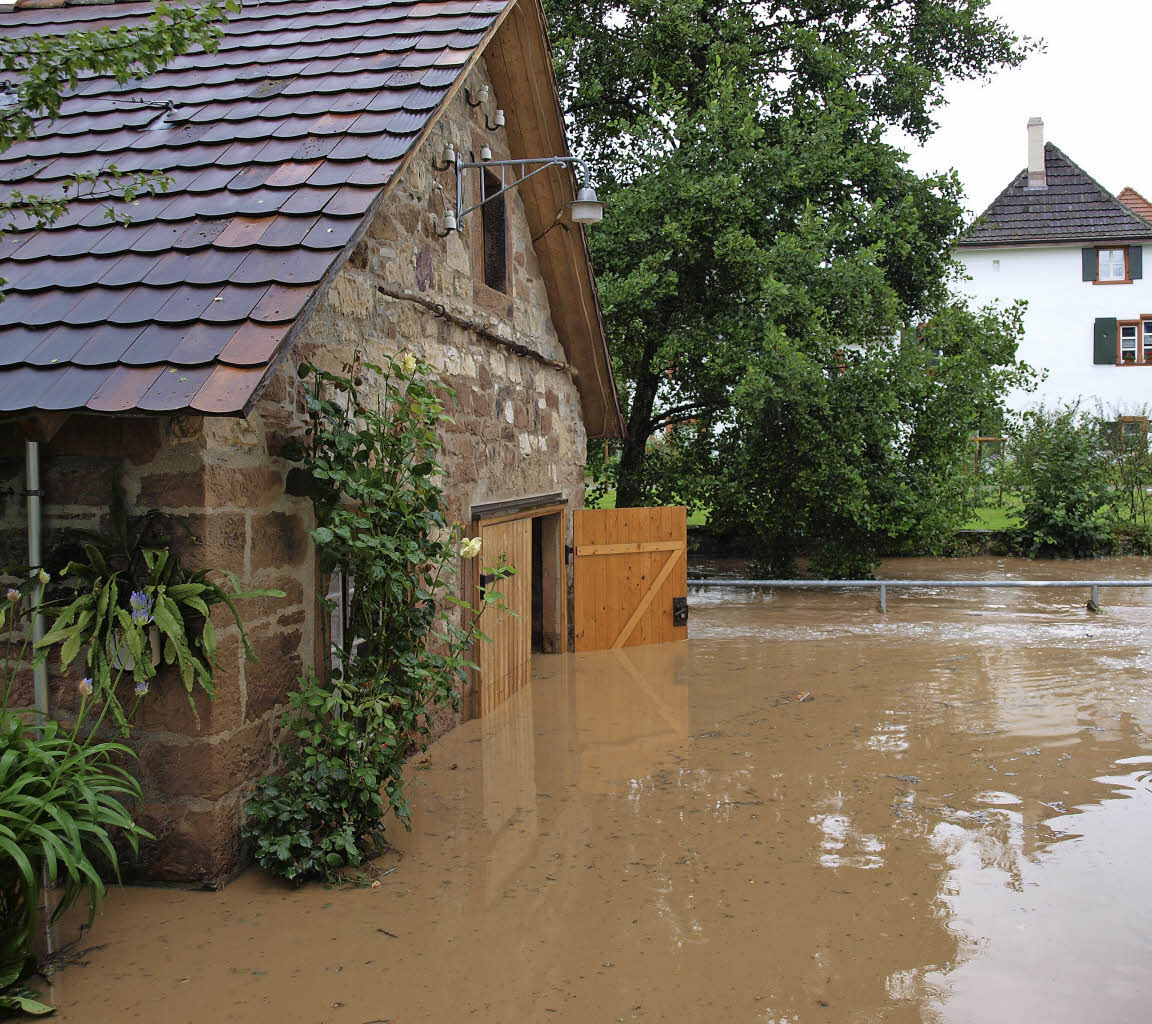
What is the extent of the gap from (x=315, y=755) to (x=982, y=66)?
16.5m

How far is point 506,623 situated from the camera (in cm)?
852

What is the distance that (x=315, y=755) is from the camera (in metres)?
4.81

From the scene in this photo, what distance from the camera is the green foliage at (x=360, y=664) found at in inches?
188

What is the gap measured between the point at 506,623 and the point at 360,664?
329 cm

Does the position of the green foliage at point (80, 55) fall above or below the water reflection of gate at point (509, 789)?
above

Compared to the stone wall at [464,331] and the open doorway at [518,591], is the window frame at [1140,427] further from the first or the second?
the open doorway at [518,591]

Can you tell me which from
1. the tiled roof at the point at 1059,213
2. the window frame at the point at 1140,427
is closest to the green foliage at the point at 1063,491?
the window frame at the point at 1140,427

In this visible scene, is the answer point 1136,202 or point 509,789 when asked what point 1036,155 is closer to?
point 1136,202

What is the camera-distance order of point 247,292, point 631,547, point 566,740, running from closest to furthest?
point 247,292
point 566,740
point 631,547

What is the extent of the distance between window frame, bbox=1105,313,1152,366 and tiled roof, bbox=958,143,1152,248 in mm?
2056

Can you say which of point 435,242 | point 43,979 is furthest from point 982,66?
point 43,979

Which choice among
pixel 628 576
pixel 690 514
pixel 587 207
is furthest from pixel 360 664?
pixel 690 514

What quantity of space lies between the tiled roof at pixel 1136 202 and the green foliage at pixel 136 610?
100.0ft

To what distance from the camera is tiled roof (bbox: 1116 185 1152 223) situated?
29125mm
